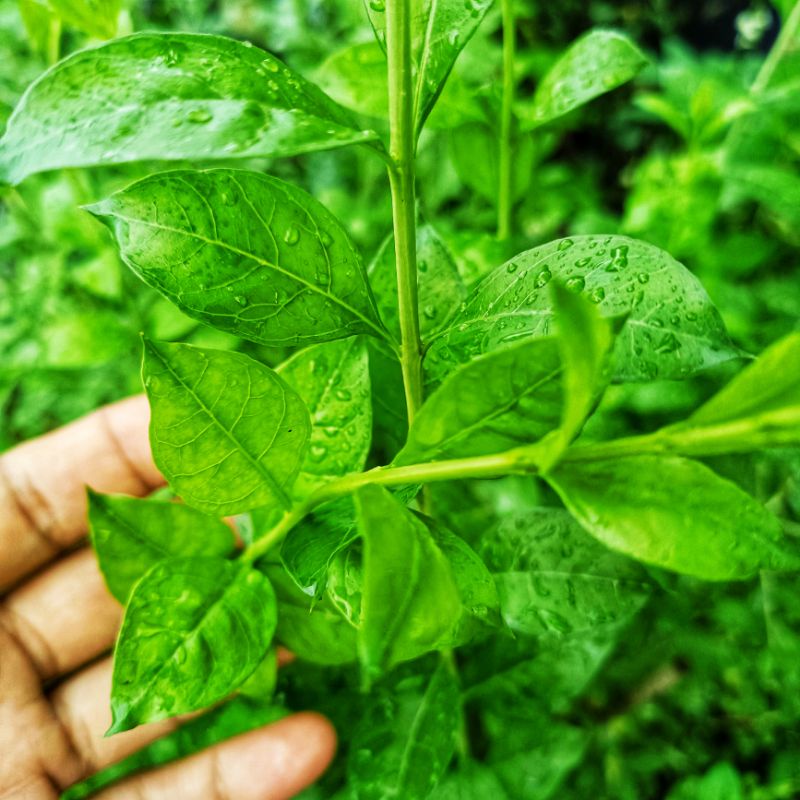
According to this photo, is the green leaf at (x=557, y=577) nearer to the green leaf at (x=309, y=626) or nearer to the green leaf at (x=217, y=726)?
the green leaf at (x=309, y=626)

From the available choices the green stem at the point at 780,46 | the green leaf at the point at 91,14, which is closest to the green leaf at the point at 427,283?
the green leaf at the point at 91,14

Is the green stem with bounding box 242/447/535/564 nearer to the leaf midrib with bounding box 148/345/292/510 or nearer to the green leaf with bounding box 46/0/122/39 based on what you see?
the leaf midrib with bounding box 148/345/292/510

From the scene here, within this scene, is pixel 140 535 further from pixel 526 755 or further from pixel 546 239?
pixel 546 239

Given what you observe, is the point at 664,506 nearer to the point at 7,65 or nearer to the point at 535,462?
the point at 535,462

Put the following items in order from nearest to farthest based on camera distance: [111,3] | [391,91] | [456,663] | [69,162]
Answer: [69,162] < [391,91] < [111,3] < [456,663]

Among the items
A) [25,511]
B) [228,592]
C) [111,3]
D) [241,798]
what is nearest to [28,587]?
[25,511]
